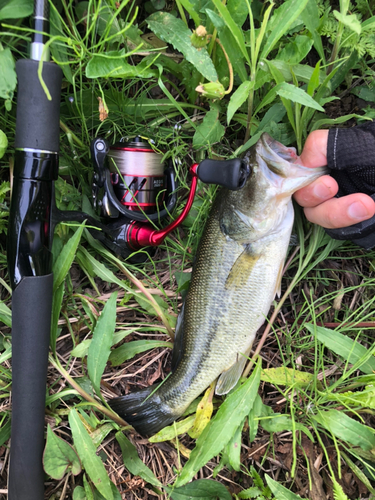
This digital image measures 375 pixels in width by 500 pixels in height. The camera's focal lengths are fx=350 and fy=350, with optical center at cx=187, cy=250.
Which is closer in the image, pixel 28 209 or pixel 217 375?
pixel 28 209

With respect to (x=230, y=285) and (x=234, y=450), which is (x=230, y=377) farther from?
(x=230, y=285)

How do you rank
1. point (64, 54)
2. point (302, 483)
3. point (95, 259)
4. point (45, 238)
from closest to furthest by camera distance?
point (45, 238) < point (64, 54) < point (302, 483) < point (95, 259)

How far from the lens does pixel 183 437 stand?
228 centimetres

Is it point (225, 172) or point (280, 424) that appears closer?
point (225, 172)

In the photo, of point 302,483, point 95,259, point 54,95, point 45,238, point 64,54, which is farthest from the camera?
point 95,259

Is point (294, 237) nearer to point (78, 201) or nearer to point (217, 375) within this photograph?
point (217, 375)

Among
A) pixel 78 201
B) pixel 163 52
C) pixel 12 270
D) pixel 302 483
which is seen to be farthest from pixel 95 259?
pixel 302 483

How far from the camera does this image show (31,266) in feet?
6.24

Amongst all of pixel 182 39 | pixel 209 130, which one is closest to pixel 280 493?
pixel 209 130

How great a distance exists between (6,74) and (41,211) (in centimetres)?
70

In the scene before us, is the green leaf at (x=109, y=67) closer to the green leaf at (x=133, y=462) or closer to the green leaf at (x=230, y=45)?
the green leaf at (x=230, y=45)

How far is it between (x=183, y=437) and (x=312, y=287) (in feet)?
4.29

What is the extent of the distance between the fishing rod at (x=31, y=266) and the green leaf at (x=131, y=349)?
45 centimetres

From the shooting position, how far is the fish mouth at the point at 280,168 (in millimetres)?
1838
